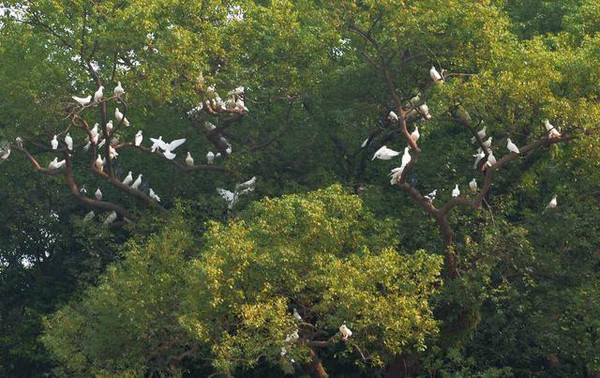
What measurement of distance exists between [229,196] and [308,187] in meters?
1.32

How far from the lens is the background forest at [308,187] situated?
58.8 ft

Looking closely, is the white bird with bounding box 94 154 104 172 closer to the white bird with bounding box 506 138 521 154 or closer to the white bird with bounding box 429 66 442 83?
the white bird with bounding box 429 66 442 83

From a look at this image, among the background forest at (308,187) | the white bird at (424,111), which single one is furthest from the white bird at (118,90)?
the white bird at (424,111)

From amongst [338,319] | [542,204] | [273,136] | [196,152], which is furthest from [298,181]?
[338,319]

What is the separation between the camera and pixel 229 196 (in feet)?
72.9

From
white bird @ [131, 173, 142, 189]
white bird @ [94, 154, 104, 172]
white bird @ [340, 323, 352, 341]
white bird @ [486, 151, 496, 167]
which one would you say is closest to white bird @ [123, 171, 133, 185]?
white bird @ [131, 173, 142, 189]

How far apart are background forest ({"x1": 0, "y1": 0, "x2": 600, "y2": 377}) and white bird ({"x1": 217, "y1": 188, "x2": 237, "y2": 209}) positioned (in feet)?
0.19

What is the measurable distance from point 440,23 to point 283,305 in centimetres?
565

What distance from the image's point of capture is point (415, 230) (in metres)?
20.6

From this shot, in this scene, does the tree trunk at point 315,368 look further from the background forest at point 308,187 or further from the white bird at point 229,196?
the white bird at point 229,196

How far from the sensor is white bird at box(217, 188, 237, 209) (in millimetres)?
21859

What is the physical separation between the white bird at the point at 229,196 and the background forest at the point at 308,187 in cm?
6

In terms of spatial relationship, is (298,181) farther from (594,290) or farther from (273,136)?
(594,290)

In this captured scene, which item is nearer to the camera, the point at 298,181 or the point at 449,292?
the point at 449,292
